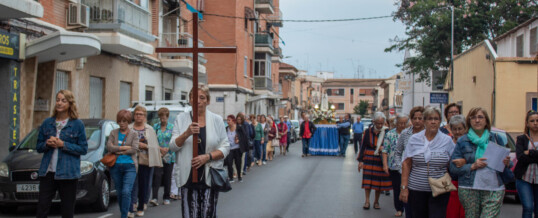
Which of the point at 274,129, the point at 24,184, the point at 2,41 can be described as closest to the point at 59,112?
the point at 24,184

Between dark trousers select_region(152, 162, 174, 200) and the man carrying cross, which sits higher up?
the man carrying cross

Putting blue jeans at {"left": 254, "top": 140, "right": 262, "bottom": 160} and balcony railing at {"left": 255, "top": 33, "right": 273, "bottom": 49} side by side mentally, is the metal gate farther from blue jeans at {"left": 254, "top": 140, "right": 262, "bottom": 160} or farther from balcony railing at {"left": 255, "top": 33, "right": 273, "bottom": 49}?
balcony railing at {"left": 255, "top": 33, "right": 273, "bottom": 49}

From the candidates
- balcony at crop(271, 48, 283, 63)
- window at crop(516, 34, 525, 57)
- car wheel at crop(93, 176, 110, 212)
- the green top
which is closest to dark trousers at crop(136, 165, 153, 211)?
car wheel at crop(93, 176, 110, 212)

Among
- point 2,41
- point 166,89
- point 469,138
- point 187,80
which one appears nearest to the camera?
point 469,138

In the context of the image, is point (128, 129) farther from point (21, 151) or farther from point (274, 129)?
point (274, 129)

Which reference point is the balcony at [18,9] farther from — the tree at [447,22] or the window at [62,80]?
the tree at [447,22]

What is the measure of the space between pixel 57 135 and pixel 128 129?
2144mm

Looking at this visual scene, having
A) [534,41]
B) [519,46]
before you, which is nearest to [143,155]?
[534,41]

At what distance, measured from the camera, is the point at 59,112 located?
22.6ft

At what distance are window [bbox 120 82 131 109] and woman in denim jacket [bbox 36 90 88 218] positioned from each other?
15623mm

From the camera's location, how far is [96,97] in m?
20.0

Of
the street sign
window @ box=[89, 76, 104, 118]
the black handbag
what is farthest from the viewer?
window @ box=[89, 76, 104, 118]

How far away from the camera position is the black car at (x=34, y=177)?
9.18 metres

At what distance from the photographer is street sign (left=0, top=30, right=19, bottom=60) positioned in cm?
1350
